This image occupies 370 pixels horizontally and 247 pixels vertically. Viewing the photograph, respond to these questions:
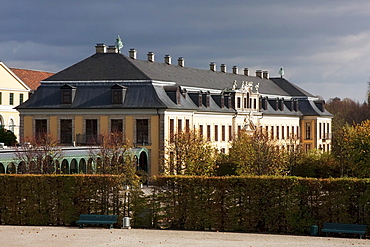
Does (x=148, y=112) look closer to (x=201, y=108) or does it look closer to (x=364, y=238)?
(x=201, y=108)

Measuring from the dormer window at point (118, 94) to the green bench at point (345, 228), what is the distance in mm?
37644

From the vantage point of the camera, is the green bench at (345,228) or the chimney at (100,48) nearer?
the green bench at (345,228)

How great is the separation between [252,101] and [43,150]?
136 feet

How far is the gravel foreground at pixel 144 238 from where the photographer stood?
103 ft

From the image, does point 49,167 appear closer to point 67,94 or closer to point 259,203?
point 67,94

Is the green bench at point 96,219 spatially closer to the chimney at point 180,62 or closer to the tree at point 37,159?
the tree at point 37,159

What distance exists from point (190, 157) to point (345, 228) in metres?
26.5

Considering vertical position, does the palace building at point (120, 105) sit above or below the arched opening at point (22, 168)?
above

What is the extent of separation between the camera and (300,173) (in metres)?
71.1

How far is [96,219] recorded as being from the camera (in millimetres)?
37094

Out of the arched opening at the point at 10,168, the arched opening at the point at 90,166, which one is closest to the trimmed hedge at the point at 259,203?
the arched opening at the point at 90,166

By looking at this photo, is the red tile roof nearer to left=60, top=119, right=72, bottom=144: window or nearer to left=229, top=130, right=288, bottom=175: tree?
left=60, top=119, right=72, bottom=144: window

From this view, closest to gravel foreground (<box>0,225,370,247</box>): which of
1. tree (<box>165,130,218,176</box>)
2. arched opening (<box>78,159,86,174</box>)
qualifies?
tree (<box>165,130,218,176</box>)

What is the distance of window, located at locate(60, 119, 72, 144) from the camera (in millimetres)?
71438
